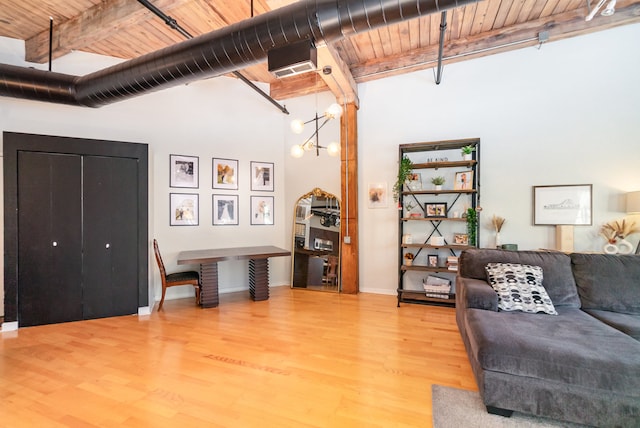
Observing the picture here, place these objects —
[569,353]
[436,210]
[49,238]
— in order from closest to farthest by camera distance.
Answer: [569,353] < [49,238] < [436,210]

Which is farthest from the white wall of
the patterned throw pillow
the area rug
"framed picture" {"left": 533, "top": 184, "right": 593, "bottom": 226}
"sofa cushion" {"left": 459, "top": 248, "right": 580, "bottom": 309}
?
the area rug

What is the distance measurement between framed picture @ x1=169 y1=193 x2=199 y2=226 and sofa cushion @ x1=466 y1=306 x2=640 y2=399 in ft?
14.5

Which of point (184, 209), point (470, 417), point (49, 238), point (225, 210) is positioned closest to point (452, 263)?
point (470, 417)

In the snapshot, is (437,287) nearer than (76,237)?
No

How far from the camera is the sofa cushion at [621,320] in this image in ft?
6.95

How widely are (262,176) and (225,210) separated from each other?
969 millimetres

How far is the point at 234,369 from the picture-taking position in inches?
98.5

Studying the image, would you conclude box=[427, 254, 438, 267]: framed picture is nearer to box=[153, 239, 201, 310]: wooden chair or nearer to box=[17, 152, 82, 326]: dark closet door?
box=[153, 239, 201, 310]: wooden chair

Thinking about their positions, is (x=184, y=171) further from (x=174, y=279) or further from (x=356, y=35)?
(x=356, y=35)

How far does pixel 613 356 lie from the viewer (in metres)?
1.74

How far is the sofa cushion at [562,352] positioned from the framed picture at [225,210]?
4.20 m

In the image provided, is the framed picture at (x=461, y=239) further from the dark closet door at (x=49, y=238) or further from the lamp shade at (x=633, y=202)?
the dark closet door at (x=49, y=238)

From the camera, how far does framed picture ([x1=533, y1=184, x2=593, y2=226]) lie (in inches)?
152

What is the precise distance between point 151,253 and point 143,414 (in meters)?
3.00
